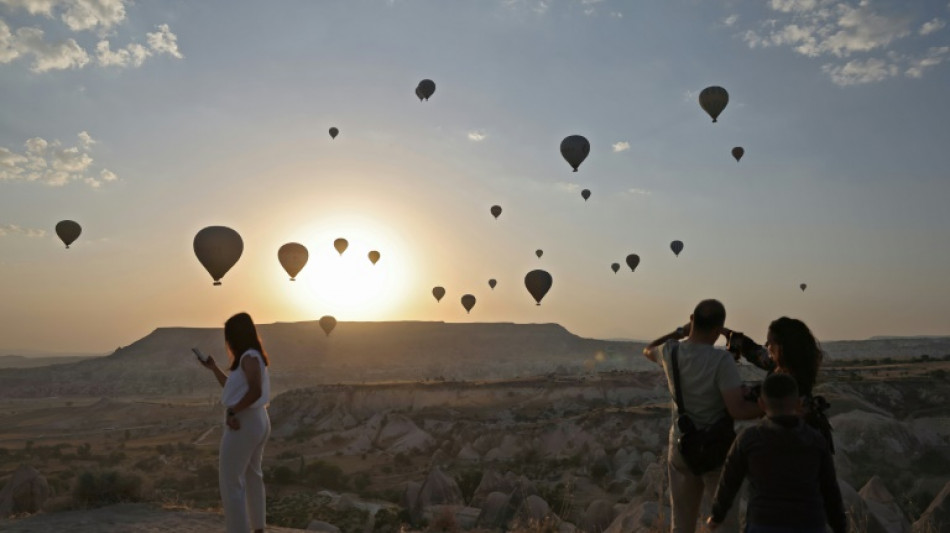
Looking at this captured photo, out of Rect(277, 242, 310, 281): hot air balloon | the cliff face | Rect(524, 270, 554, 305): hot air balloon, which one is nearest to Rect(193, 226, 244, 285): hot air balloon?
Rect(277, 242, 310, 281): hot air balloon

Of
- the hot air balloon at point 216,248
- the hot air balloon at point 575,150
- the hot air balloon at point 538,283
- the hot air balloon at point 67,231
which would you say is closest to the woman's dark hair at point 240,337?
the hot air balloon at point 216,248

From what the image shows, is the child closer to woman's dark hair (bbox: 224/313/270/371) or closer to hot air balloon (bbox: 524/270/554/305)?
woman's dark hair (bbox: 224/313/270/371)

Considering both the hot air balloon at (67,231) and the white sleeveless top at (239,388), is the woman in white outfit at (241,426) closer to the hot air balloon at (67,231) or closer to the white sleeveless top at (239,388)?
the white sleeveless top at (239,388)

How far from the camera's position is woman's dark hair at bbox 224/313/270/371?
6.43 m

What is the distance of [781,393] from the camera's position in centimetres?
412

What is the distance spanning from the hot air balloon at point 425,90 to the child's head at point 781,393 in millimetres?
46354

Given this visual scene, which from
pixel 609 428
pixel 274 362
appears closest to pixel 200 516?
pixel 609 428

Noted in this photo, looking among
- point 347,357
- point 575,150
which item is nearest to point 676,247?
point 575,150

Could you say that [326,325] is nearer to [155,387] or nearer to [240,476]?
[155,387]

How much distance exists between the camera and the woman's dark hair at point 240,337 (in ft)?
21.1

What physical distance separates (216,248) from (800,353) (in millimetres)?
29886

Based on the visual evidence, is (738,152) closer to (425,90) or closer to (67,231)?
(425,90)

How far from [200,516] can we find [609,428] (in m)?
36.3

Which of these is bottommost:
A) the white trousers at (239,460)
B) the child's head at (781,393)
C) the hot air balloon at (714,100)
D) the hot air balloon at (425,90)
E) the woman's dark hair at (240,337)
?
the white trousers at (239,460)
